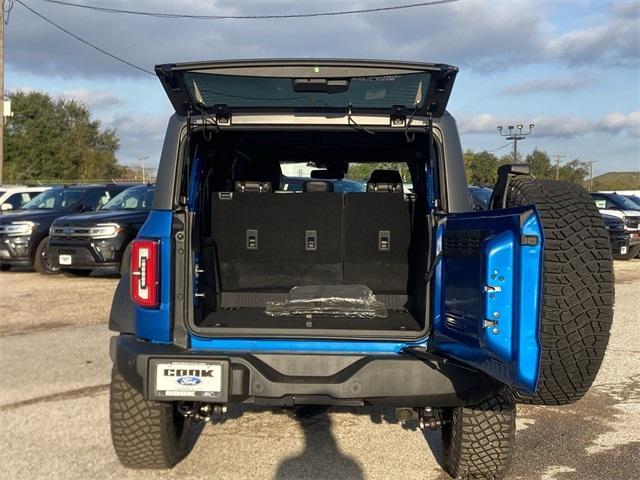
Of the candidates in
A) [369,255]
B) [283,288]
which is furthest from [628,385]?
[283,288]

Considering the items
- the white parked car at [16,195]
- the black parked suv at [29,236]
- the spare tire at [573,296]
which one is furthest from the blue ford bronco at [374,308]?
the white parked car at [16,195]

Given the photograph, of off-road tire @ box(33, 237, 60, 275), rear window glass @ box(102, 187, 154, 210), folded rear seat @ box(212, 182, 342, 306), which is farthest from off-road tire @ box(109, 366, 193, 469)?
off-road tire @ box(33, 237, 60, 275)

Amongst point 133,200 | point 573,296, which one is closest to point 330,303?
point 573,296

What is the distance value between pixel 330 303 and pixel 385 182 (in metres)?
1.05

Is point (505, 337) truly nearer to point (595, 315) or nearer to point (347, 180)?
point (595, 315)

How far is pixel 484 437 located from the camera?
380cm

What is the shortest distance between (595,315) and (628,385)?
367 cm

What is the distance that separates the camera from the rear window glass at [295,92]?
3.50 m

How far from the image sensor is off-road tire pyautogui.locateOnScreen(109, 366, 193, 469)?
12.8 feet

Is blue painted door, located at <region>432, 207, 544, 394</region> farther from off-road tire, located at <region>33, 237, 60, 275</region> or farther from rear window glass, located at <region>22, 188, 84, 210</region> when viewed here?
rear window glass, located at <region>22, 188, 84, 210</region>

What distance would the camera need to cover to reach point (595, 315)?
296 centimetres

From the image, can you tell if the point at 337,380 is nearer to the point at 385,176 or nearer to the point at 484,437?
the point at 484,437

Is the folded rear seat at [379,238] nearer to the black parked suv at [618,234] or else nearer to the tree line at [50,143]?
the black parked suv at [618,234]

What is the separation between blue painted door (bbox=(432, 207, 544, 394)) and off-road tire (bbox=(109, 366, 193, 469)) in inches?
66.5
